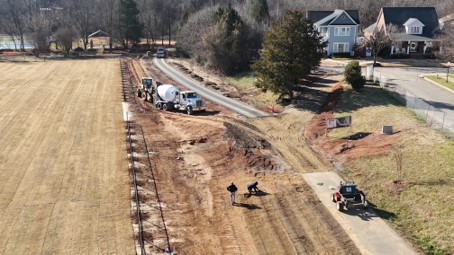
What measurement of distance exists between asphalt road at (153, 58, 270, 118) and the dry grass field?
32.5ft

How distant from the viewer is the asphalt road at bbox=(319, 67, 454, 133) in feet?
109

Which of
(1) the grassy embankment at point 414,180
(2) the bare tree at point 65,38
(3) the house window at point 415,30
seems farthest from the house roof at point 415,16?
(2) the bare tree at point 65,38

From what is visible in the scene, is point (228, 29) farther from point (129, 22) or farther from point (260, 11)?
point (129, 22)

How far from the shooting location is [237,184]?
87.0ft

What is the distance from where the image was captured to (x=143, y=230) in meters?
21.1

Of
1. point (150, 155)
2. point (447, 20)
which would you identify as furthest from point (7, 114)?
point (447, 20)

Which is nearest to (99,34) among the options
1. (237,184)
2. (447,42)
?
(447,42)

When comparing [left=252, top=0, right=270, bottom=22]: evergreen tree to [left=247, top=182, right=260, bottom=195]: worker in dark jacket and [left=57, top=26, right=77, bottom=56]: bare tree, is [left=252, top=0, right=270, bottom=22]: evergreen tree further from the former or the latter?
[left=247, top=182, right=260, bottom=195]: worker in dark jacket

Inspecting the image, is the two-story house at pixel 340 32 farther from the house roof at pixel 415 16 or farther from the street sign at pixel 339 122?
the street sign at pixel 339 122

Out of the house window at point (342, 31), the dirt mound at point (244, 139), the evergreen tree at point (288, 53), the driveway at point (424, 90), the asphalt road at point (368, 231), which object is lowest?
the asphalt road at point (368, 231)

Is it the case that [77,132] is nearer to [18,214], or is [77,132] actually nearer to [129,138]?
[129,138]

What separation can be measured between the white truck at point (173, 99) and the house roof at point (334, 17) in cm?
3394

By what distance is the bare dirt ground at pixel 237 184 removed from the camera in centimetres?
2003

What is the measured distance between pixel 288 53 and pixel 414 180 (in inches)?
852
